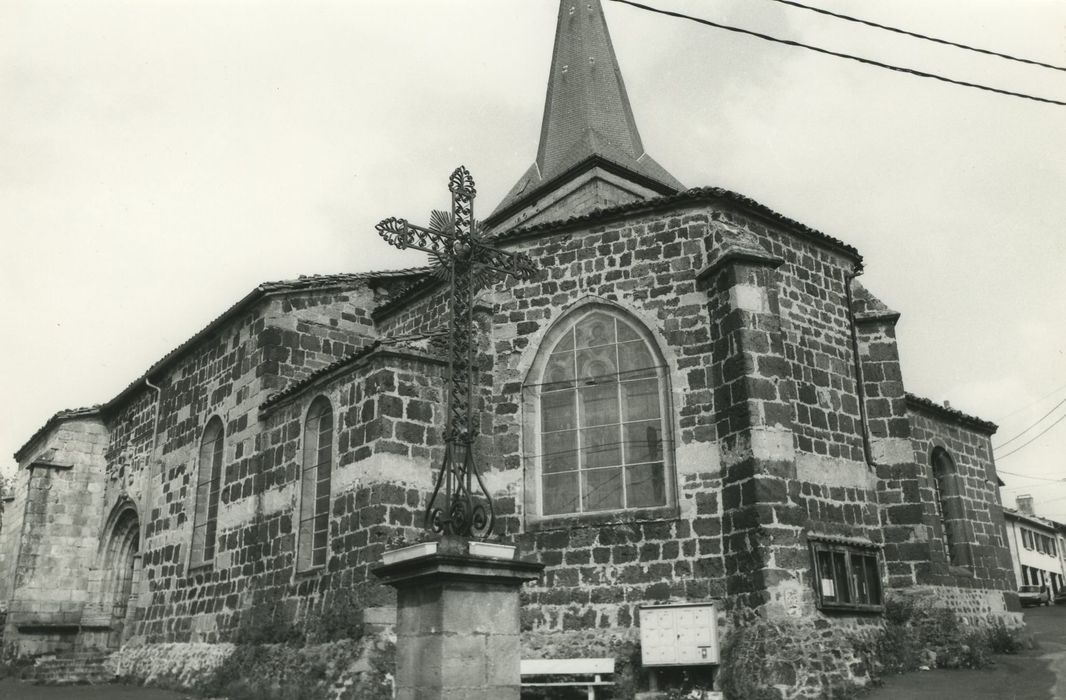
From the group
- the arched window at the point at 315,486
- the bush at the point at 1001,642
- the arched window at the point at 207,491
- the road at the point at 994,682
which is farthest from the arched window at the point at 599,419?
the arched window at the point at 207,491

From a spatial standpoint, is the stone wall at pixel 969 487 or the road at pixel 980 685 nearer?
the road at pixel 980 685

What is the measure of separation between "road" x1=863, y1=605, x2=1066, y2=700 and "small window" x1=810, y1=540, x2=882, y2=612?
1.00 meters

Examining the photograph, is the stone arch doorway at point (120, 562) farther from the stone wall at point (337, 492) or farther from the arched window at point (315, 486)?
the arched window at point (315, 486)

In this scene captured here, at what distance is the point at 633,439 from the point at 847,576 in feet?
10.4

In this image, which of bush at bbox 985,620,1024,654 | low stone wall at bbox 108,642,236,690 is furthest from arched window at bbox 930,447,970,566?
low stone wall at bbox 108,642,236,690

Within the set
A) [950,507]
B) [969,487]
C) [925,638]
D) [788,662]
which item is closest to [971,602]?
[950,507]

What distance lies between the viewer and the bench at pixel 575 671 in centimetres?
1106

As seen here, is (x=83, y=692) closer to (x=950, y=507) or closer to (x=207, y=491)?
(x=207, y=491)

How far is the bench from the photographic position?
36.3ft

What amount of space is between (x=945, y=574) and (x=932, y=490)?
8.70 ft

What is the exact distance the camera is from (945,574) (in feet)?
43.3

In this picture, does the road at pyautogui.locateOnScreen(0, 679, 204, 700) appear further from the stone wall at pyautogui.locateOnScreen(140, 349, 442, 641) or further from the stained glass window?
the stained glass window

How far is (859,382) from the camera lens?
13.5 meters

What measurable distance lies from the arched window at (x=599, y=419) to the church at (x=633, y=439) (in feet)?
0.10
